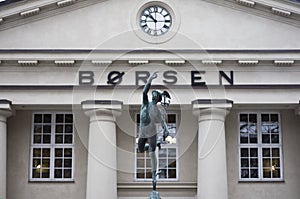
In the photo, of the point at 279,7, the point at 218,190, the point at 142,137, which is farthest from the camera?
the point at 279,7

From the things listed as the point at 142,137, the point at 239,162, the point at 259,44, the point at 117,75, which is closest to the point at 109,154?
the point at 117,75

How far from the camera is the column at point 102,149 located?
85.9 feet

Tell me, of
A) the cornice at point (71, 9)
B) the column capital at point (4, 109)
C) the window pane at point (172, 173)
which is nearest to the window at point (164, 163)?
the window pane at point (172, 173)

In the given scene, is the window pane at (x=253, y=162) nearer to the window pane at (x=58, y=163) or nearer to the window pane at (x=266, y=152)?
the window pane at (x=266, y=152)

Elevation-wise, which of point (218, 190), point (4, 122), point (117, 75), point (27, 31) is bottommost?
point (218, 190)

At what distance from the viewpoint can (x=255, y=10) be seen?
28328mm

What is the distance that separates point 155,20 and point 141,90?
299 centimetres

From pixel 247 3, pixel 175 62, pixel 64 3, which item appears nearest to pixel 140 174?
pixel 175 62

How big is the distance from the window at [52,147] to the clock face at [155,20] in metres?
4.51

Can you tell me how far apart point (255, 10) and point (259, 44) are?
1342 millimetres

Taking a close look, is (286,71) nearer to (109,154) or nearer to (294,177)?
(294,177)

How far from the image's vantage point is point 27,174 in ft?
92.2

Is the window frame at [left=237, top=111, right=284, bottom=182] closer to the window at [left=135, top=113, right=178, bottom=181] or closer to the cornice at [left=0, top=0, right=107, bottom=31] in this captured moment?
the window at [left=135, top=113, right=178, bottom=181]

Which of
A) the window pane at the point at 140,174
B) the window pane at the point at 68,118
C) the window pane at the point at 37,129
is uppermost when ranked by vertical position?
the window pane at the point at 68,118
